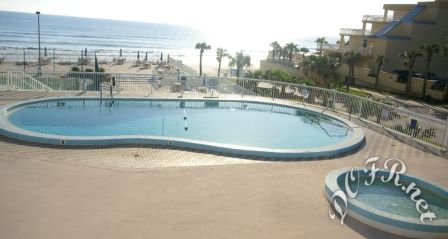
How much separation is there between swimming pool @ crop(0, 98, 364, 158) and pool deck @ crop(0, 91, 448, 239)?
0.44 m

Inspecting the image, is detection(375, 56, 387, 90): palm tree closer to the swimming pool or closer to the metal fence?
the metal fence

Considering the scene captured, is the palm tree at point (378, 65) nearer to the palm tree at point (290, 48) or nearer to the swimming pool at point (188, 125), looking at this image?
the palm tree at point (290, 48)

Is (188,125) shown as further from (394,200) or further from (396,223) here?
(396,223)

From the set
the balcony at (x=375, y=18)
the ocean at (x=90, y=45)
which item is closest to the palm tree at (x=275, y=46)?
the balcony at (x=375, y=18)

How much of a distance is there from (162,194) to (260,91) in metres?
14.9

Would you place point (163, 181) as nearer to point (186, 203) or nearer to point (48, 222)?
point (186, 203)

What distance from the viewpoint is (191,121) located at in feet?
47.9

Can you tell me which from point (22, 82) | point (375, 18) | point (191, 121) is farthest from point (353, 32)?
point (22, 82)

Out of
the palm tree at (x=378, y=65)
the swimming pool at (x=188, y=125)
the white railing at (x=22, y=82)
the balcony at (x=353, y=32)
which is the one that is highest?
the balcony at (x=353, y=32)

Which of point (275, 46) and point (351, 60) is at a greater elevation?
point (275, 46)

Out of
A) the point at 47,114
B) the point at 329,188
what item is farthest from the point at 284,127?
the point at 47,114

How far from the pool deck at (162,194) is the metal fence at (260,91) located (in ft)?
8.49

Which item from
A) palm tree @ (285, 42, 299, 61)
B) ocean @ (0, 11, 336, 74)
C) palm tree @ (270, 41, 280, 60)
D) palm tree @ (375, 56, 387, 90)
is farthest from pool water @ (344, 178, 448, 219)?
palm tree @ (270, 41, 280, 60)

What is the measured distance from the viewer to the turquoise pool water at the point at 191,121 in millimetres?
12789
